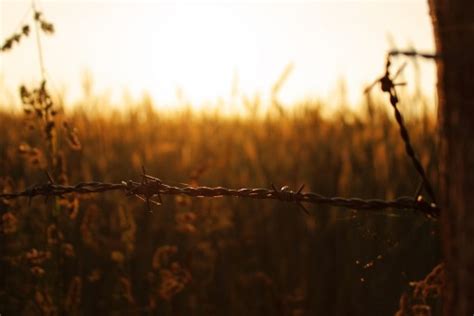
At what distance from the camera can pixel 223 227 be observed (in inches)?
110

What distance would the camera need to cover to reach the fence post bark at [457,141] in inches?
34.1

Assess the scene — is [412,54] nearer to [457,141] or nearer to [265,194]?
[457,141]

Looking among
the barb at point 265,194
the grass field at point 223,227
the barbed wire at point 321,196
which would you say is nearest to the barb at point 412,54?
the barbed wire at point 321,196

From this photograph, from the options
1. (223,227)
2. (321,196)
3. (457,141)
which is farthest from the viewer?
(223,227)

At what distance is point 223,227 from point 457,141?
1.97 meters

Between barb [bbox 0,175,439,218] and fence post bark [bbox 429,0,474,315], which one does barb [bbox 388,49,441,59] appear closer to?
fence post bark [bbox 429,0,474,315]

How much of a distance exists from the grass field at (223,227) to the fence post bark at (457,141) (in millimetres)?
505

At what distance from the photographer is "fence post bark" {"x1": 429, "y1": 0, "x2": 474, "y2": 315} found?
0.87 m

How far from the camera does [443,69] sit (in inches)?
35.4

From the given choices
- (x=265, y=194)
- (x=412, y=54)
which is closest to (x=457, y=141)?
(x=412, y=54)

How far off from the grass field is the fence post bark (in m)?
0.50

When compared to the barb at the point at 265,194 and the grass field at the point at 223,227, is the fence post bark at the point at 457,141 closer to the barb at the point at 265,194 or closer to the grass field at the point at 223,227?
the barb at the point at 265,194

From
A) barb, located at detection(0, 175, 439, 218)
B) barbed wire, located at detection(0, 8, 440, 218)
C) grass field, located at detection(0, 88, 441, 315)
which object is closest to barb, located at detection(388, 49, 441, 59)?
barbed wire, located at detection(0, 8, 440, 218)

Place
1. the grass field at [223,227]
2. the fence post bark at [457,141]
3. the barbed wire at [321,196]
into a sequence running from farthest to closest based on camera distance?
1. the grass field at [223,227]
2. the barbed wire at [321,196]
3. the fence post bark at [457,141]
